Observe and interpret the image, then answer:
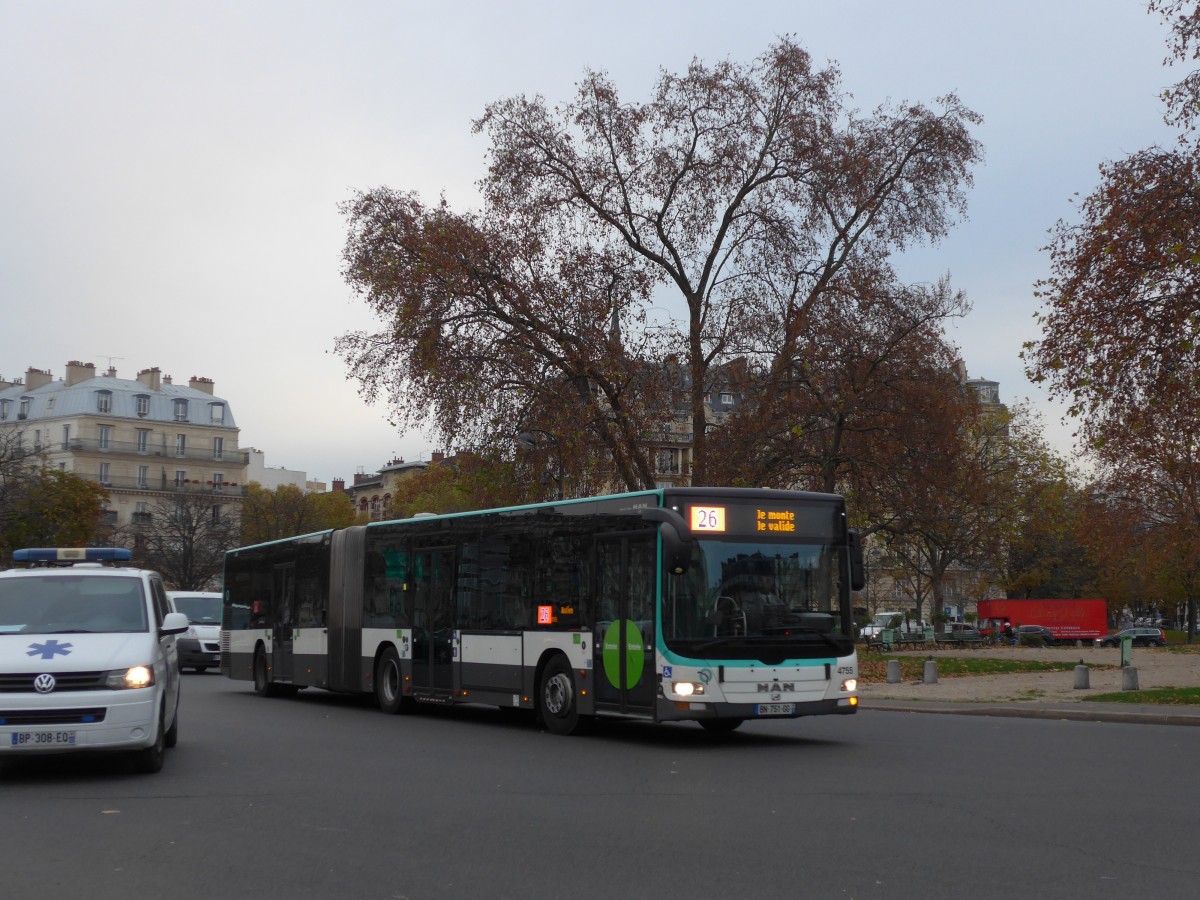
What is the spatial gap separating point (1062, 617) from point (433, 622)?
66.4m

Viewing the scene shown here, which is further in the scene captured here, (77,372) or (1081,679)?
(77,372)

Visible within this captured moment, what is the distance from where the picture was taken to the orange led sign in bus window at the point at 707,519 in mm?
16469

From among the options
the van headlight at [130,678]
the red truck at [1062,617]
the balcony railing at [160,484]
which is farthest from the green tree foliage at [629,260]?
the balcony railing at [160,484]

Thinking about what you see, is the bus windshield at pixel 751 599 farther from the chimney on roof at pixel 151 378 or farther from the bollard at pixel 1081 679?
the chimney on roof at pixel 151 378

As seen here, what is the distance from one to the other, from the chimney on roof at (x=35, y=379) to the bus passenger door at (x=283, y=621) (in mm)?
89521

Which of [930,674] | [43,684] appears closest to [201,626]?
[930,674]

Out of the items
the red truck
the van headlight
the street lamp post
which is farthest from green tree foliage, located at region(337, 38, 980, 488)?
the red truck

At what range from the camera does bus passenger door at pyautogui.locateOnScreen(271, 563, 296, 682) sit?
1054 inches

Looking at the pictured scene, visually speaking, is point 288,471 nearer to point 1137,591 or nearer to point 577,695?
point 1137,591

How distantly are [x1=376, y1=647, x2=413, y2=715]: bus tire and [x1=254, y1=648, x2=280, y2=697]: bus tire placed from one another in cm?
531

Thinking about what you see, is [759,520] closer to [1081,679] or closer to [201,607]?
[1081,679]

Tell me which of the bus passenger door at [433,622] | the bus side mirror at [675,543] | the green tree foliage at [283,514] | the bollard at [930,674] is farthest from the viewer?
the green tree foliage at [283,514]

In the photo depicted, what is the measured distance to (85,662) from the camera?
1229 centimetres

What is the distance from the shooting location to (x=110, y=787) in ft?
40.4
